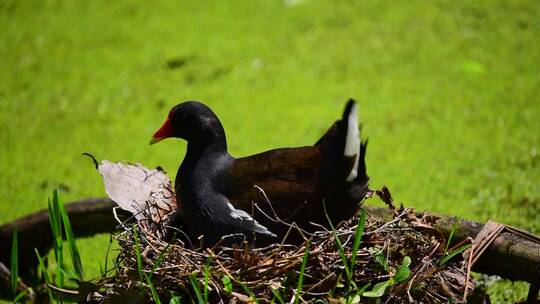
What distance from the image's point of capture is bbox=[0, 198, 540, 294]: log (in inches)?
53.0

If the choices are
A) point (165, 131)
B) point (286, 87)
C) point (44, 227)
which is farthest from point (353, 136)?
point (286, 87)

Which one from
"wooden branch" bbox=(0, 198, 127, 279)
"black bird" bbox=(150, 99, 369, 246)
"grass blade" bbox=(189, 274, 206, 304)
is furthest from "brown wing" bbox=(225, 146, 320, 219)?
"wooden branch" bbox=(0, 198, 127, 279)

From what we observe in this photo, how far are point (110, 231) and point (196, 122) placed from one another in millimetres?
633

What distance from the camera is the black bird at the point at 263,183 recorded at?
1228 millimetres

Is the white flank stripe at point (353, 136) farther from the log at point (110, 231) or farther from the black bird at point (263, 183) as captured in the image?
the log at point (110, 231)

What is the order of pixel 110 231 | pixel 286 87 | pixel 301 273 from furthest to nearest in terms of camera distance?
pixel 286 87
pixel 110 231
pixel 301 273

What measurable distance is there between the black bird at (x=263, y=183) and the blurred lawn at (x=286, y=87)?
0.76 m

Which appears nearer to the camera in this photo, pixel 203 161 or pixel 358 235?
pixel 358 235

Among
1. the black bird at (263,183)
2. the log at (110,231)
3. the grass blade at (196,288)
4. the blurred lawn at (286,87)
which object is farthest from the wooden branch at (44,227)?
the grass blade at (196,288)

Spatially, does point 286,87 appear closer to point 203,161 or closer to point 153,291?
point 203,161

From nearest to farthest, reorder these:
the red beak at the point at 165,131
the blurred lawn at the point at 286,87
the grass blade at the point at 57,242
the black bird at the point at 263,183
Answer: the black bird at the point at 263,183 → the grass blade at the point at 57,242 → the red beak at the point at 165,131 → the blurred lawn at the point at 286,87

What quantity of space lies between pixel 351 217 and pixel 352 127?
0.70 ft

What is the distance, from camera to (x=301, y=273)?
1128 mm

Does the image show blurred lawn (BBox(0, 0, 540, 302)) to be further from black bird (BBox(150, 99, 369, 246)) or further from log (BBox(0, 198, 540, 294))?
black bird (BBox(150, 99, 369, 246))
